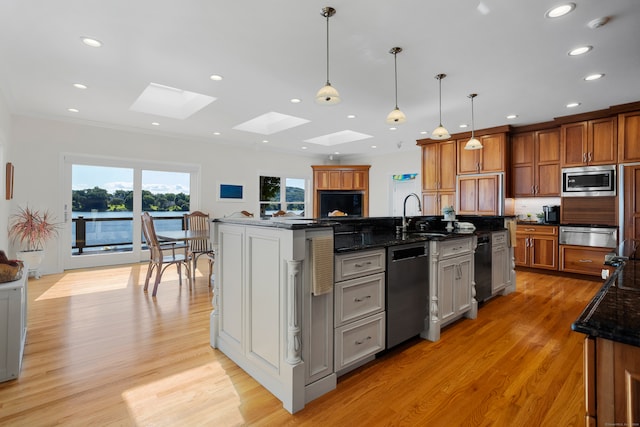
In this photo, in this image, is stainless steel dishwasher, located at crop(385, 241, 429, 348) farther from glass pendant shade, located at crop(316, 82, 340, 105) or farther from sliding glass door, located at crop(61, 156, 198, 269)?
sliding glass door, located at crop(61, 156, 198, 269)

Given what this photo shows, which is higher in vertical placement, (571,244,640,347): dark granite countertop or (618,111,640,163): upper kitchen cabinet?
(618,111,640,163): upper kitchen cabinet

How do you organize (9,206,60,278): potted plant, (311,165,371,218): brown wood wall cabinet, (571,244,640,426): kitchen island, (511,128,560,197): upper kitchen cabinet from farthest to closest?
(311,165,371,218): brown wood wall cabinet
(511,128,560,197): upper kitchen cabinet
(9,206,60,278): potted plant
(571,244,640,426): kitchen island

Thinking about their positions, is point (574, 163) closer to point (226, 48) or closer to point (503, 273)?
point (503, 273)

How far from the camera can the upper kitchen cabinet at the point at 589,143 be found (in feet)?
15.3

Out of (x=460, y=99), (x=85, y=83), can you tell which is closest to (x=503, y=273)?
(x=460, y=99)

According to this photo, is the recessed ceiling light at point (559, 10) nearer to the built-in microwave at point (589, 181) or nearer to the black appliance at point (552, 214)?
the built-in microwave at point (589, 181)

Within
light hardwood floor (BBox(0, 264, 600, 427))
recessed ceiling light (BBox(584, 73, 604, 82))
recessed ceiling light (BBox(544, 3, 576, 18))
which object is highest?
recessed ceiling light (BBox(584, 73, 604, 82))

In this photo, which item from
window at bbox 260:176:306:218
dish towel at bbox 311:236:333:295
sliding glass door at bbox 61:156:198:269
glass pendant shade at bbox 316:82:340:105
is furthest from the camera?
window at bbox 260:176:306:218

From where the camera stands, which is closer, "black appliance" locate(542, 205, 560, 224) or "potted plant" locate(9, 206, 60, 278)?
"potted plant" locate(9, 206, 60, 278)

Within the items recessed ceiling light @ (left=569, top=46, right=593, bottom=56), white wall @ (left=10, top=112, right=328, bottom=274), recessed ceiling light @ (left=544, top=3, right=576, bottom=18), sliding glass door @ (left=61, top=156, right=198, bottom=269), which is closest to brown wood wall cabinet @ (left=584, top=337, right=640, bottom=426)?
recessed ceiling light @ (left=544, top=3, right=576, bottom=18)

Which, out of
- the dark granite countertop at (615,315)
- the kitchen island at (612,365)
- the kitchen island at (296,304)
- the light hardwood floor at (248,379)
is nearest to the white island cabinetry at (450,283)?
the kitchen island at (296,304)

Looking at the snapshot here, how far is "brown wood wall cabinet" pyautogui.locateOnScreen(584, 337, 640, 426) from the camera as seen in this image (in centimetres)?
69

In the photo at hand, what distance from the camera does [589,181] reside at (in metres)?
4.84

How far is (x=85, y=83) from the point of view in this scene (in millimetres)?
3658
